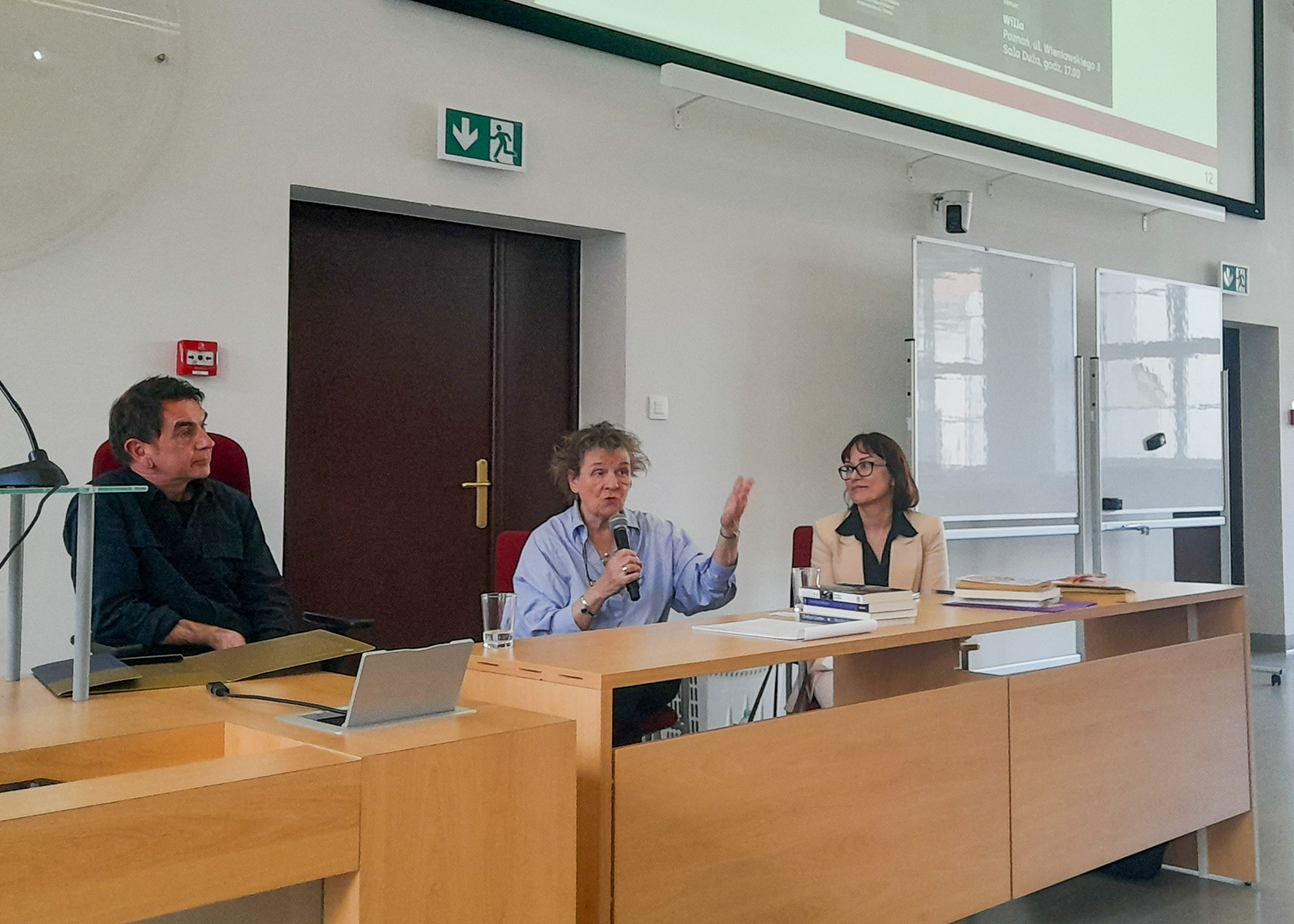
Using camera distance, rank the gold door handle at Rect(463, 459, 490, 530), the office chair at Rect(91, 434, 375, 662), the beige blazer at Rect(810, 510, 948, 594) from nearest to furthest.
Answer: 1. the office chair at Rect(91, 434, 375, 662)
2. the beige blazer at Rect(810, 510, 948, 594)
3. the gold door handle at Rect(463, 459, 490, 530)

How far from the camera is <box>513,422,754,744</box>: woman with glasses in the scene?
2.67 m

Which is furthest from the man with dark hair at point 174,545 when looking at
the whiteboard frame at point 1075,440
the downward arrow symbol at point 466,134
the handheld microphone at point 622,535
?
the whiteboard frame at point 1075,440

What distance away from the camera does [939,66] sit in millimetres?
5020

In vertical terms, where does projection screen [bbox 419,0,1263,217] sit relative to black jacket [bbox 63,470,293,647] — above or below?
above

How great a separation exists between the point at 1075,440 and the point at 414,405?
3219mm

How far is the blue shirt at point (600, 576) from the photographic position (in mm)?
2693

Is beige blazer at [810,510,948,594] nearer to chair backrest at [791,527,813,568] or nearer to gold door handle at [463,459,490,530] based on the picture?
chair backrest at [791,527,813,568]

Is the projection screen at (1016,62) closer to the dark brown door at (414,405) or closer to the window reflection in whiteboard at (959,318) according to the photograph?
the window reflection in whiteboard at (959,318)

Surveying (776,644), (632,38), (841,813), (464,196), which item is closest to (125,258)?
(464,196)

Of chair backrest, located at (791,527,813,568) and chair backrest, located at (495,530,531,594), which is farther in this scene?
chair backrest, located at (791,527,813,568)

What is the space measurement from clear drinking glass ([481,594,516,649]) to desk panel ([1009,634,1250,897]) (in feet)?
3.72

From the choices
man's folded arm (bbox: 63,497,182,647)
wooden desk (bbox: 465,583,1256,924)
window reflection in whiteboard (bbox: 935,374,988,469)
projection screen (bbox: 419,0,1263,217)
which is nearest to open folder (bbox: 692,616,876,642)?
wooden desk (bbox: 465,583,1256,924)

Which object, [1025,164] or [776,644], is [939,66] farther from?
[776,644]

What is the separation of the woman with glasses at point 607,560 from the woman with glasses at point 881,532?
0.70m
